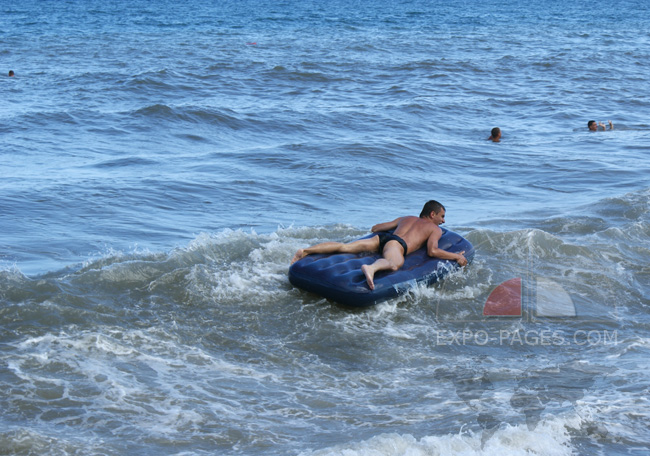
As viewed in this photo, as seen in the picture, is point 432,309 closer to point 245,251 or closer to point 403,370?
point 403,370

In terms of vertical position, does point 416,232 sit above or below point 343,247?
above

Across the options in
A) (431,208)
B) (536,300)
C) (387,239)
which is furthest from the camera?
(431,208)

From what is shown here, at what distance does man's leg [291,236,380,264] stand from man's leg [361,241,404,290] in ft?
0.64

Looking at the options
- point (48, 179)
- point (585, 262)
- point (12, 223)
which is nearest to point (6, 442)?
point (12, 223)

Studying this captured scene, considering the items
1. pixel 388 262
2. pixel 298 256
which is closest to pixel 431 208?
pixel 388 262

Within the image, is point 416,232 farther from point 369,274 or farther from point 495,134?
point 495,134

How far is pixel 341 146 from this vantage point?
14.1 m

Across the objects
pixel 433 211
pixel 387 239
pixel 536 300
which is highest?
pixel 433 211

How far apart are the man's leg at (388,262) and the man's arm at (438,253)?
295 mm

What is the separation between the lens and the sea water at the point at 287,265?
4652 mm

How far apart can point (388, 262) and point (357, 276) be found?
435mm

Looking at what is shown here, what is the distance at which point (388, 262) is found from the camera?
688 cm

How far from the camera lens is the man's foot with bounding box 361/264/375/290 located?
6434mm

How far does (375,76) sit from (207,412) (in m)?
19.6
